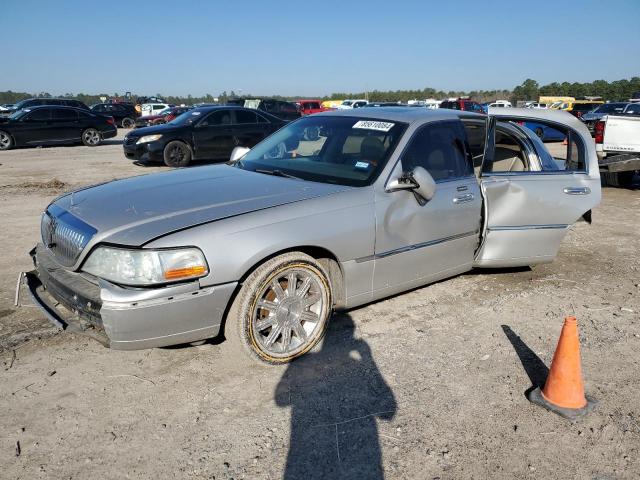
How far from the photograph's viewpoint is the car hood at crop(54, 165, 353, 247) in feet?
10.0

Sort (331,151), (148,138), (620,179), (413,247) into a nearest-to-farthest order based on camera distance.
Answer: (413,247) < (331,151) < (620,179) < (148,138)

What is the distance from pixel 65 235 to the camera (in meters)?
3.28

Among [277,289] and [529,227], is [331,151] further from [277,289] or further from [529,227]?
[529,227]

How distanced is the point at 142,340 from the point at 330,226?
4.47 feet

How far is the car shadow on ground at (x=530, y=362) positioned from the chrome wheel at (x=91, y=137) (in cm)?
1884

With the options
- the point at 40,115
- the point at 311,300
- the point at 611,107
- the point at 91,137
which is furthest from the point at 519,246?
the point at 611,107

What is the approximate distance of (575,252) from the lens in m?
6.29

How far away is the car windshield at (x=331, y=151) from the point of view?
392 centimetres

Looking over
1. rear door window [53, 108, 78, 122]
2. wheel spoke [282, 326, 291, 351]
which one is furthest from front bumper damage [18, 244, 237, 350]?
rear door window [53, 108, 78, 122]

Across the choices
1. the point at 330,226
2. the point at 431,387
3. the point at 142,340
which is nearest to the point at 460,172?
the point at 330,226

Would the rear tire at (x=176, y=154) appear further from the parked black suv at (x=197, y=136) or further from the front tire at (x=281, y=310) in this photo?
the front tire at (x=281, y=310)

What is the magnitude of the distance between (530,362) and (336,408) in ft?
4.88

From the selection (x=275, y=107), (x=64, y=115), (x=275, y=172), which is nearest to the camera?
(x=275, y=172)

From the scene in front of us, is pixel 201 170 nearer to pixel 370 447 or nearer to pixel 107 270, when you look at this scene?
pixel 107 270
